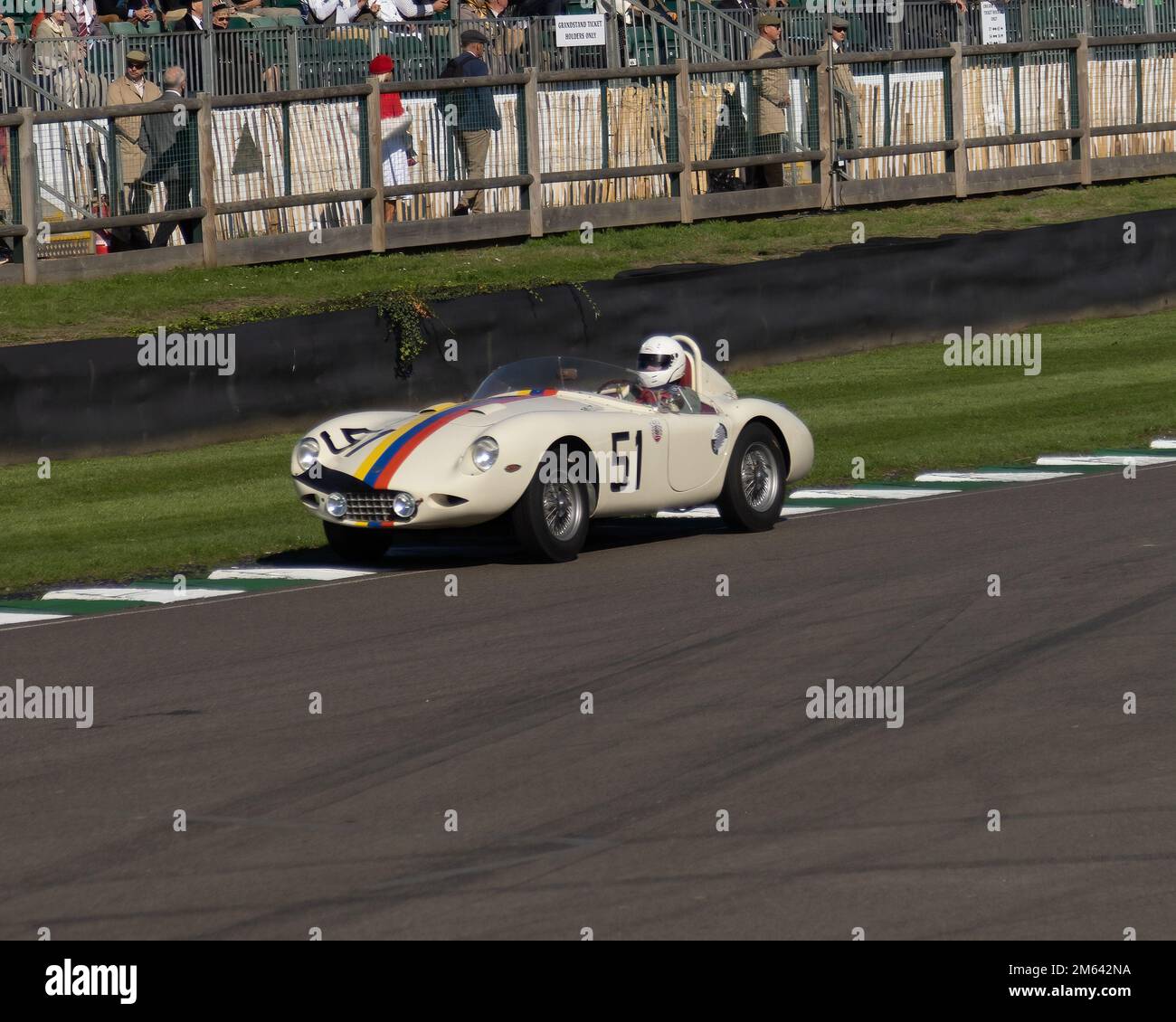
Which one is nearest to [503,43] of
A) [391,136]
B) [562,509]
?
[391,136]

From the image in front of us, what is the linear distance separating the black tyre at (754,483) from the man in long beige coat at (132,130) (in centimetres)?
911

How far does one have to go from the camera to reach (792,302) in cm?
1942

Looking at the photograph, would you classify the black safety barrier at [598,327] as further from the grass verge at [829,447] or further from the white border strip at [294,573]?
the white border strip at [294,573]

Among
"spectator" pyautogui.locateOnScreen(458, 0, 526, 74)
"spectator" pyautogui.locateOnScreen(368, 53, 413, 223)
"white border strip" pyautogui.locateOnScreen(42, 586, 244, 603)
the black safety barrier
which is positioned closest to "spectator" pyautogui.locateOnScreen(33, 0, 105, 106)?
"spectator" pyautogui.locateOnScreen(368, 53, 413, 223)

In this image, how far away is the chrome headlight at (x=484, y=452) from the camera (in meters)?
10.9

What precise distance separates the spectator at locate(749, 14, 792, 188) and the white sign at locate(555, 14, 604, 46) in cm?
196

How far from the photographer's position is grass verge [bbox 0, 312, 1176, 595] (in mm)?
12516

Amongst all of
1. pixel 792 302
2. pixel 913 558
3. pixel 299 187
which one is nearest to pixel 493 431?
pixel 913 558

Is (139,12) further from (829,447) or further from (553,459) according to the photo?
(553,459)

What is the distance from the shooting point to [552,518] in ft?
37.3

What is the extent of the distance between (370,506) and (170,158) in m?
9.63

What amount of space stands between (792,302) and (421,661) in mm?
11113
